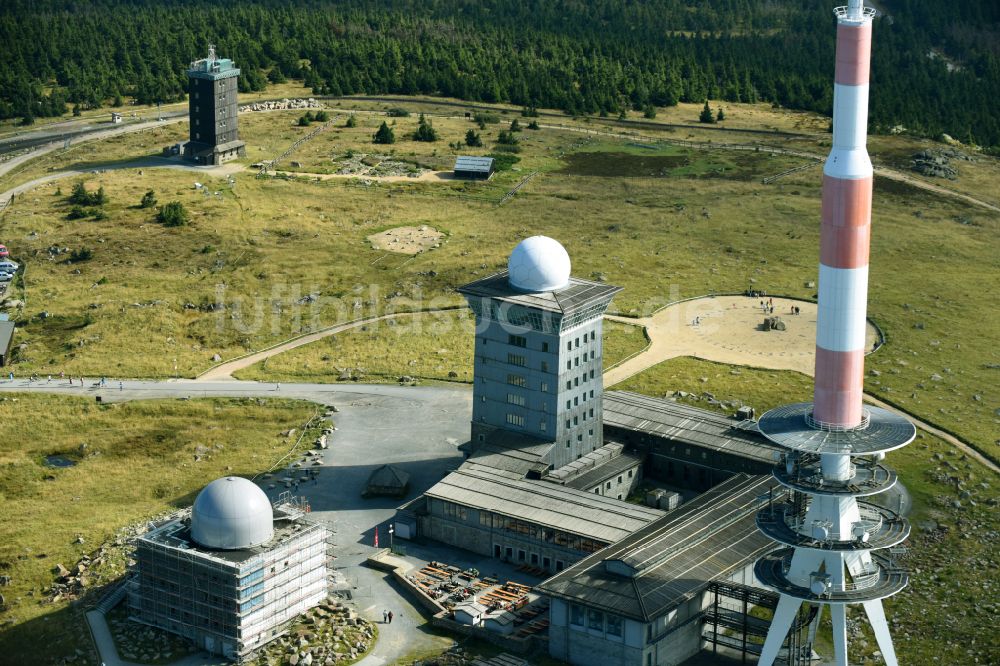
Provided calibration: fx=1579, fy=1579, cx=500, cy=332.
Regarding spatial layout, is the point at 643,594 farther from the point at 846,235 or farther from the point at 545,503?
the point at 846,235

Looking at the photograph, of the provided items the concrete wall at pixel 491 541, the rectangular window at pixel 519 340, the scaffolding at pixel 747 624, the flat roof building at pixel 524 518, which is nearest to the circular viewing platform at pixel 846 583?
the scaffolding at pixel 747 624

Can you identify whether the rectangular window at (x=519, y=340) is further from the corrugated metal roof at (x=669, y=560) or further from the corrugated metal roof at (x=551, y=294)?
the corrugated metal roof at (x=669, y=560)

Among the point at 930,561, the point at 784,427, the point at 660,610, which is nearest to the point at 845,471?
the point at 784,427

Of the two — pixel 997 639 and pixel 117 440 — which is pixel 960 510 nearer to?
pixel 997 639

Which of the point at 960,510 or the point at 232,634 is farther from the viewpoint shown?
the point at 960,510

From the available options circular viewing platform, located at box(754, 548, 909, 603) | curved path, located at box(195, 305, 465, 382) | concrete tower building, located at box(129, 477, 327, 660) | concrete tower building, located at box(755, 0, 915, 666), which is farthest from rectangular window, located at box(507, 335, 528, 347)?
curved path, located at box(195, 305, 465, 382)
